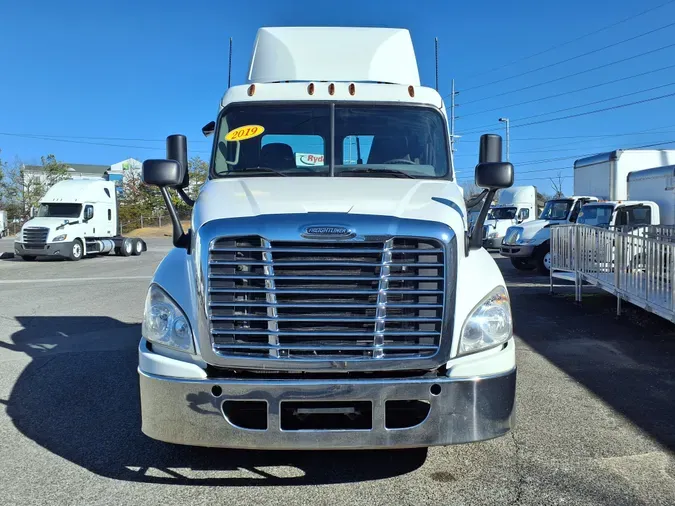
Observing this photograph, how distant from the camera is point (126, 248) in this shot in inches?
1030

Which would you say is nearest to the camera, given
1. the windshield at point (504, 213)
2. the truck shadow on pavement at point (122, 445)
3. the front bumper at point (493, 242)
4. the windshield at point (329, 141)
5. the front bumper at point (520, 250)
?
the truck shadow on pavement at point (122, 445)

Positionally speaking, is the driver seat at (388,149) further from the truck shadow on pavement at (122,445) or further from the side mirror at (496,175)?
the truck shadow on pavement at (122,445)

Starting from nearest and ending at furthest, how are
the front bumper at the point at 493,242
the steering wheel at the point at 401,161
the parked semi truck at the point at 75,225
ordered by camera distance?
1. the steering wheel at the point at 401,161
2. the parked semi truck at the point at 75,225
3. the front bumper at the point at 493,242

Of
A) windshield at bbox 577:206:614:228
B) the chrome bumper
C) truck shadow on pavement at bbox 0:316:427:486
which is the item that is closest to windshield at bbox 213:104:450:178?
the chrome bumper

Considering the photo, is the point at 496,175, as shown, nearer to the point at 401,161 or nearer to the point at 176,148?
the point at 401,161

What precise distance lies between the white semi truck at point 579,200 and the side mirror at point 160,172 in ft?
45.6

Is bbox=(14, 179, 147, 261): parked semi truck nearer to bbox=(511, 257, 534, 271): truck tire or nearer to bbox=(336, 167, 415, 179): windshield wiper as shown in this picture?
bbox=(511, 257, 534, 271): truck tire

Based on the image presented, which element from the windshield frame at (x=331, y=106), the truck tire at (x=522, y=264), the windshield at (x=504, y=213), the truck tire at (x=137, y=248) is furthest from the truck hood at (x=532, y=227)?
the truck tire at (x=137, y=248)

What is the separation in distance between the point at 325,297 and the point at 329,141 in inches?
72.0

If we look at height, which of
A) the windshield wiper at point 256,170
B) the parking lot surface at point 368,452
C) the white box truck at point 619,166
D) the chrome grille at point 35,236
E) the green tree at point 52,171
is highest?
the green tree at point 52,171

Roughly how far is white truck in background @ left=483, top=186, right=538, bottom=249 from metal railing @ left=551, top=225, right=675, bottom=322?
13.6 metres

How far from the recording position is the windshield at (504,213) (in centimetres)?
2647

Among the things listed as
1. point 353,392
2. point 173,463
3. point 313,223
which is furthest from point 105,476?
point 313,223

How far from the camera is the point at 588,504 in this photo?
3463 millimetres
